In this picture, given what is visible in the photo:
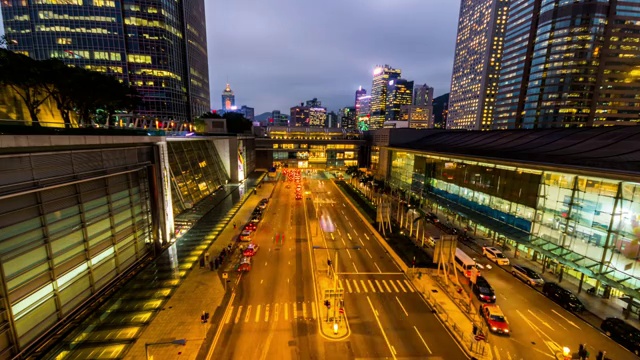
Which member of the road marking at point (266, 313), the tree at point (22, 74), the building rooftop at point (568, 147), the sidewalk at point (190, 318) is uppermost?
the tree at point (22, 74)

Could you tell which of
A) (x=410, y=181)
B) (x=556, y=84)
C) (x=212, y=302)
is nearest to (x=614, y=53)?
(x=556, y=84)

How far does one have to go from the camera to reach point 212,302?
25.3 meters

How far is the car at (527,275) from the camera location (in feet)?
97.2

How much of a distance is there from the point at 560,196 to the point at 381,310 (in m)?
27.1

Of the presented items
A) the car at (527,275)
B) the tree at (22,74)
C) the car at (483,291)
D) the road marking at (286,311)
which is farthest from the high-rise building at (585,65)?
the tree at (22,74)

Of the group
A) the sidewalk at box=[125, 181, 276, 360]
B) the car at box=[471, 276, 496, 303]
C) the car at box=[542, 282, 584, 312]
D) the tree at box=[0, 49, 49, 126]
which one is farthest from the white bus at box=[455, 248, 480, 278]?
the tree at box=[0, 49, 49, 126]

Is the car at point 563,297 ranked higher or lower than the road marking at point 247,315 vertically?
higher

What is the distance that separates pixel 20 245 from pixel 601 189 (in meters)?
50.4

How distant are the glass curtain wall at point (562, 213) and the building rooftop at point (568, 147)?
5.90ft

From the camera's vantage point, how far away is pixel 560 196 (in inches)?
1266

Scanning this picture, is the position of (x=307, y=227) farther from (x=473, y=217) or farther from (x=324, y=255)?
(x=473, y=217)

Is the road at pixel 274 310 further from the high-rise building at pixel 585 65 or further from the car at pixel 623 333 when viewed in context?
the high-rise building at pixel 585 65

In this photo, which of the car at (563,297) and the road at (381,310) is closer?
the road at (381,310)

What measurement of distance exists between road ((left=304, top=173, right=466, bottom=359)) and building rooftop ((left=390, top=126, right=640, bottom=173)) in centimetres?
2347
